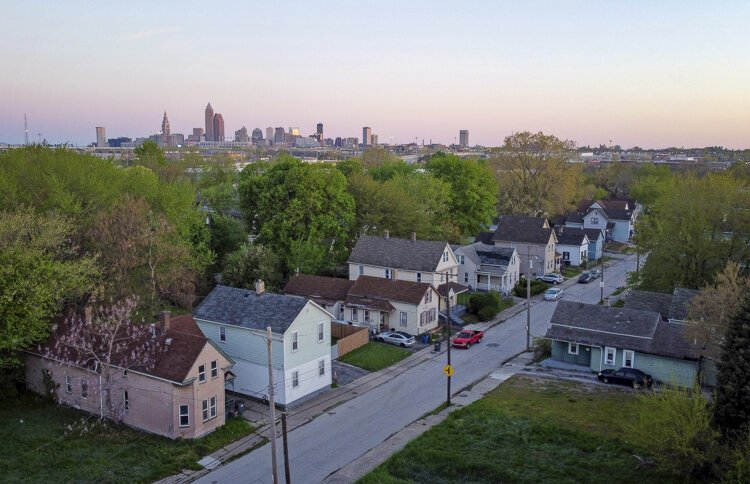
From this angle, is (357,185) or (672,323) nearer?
(672,323)

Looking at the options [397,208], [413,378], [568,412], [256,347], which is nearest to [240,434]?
[256,347]

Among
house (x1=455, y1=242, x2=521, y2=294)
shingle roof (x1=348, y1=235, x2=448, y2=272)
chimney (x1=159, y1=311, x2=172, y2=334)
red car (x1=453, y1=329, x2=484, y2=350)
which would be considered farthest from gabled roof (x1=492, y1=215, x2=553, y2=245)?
chimney (x1=159, y1=311, x2=172, y2=334)

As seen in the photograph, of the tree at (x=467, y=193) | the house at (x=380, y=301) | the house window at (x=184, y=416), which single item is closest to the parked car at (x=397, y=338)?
the house at (x=380, y=301)

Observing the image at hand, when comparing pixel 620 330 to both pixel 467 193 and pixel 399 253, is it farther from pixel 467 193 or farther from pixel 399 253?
pixel 467 193

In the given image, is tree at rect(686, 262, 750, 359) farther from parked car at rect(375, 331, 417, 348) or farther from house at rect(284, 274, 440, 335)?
house at rect(284, 274, 440, 335)

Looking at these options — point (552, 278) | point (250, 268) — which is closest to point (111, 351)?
point (250, 268)

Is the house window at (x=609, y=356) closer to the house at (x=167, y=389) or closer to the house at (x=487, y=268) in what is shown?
the house at (x=487, y=268)

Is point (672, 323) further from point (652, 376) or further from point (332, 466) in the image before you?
point (332, 466)
